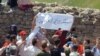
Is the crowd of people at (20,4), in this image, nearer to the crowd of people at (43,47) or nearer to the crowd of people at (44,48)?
the crowd of people at (43,47)

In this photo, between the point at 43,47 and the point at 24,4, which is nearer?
the point at 43,47

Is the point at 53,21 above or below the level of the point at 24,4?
below

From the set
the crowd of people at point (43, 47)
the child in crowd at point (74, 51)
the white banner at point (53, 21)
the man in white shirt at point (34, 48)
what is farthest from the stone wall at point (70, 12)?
the man in white shirt at point (34, 48)

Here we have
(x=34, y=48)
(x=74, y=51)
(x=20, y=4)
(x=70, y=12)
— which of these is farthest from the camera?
(x=20, y=4)

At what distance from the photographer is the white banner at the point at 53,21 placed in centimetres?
1823

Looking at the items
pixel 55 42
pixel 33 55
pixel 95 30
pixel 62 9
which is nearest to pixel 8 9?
pixel 62 9

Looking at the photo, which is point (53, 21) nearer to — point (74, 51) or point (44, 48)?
point (74, 51)

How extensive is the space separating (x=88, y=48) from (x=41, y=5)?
→ 10319mm

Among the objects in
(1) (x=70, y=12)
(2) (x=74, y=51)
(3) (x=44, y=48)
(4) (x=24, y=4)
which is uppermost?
(4) (x=24, y=4)

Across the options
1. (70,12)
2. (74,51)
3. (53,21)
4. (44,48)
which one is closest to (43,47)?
(44,48)

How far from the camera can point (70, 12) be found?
989 inches

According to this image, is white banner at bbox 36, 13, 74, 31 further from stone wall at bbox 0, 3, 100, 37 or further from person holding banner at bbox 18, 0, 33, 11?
person holding banner at bbox 18, 0, 33, 11

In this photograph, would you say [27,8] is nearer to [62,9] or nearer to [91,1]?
[62,9]

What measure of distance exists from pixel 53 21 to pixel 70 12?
650cm
